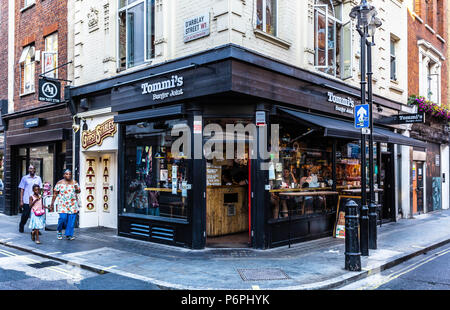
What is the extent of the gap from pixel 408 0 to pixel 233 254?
522 inches

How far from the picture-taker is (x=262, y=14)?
947 centimetres

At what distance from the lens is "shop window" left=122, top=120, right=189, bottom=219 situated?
376 inches

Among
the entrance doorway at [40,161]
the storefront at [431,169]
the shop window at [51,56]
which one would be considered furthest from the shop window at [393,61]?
the entrance doorway at [40,161]

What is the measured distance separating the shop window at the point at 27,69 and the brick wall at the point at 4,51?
151cm

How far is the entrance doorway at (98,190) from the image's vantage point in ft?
40.1

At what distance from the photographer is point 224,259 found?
7.96 meters

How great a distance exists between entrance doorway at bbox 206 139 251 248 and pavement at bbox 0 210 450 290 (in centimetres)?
144

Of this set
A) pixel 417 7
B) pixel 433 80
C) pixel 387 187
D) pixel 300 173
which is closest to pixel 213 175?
pixel 300 173

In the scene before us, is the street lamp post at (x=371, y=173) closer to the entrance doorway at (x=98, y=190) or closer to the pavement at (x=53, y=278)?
the pavement at (x=53, y=278)

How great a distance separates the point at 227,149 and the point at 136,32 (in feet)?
13.7

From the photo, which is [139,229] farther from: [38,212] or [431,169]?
[431,169]

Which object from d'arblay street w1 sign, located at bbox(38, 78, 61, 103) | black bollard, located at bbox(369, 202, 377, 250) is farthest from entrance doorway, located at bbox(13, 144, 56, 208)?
black bollard, located at bbox(369, 202, 377, 250)

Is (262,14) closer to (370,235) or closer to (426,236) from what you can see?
(370,235)
